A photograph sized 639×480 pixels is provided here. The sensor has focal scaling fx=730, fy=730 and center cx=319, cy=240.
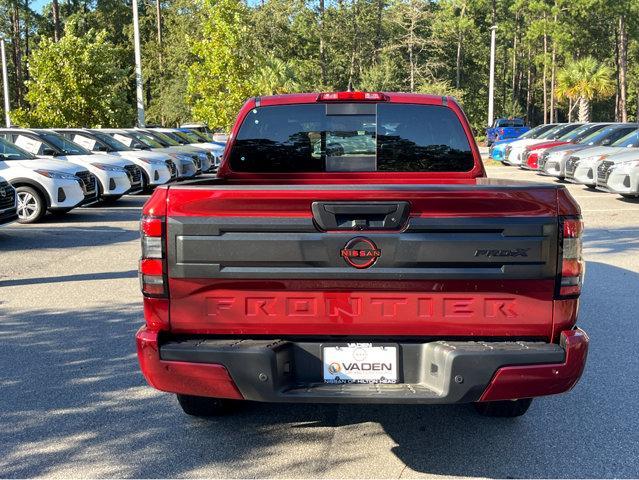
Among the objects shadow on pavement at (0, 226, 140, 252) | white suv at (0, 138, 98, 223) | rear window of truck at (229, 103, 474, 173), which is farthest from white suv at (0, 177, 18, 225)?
rear window of truck at (229, 103, 474, 173)

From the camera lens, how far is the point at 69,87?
2745 cm

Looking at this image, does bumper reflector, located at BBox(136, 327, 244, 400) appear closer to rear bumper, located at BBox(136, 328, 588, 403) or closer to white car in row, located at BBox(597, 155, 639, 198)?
rear bumper, located at BBox(136, 328, 588, 403)

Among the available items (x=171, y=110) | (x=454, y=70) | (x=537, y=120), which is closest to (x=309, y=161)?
(x=171, y=110)

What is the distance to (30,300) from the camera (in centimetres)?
768

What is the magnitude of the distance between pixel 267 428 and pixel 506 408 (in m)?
1.45

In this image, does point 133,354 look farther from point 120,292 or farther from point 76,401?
point 120,292

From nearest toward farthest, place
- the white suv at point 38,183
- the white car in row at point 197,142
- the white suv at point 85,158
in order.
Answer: the white suv at point 38,183, the white suv at point 85,158, the white car in row at point 197,142

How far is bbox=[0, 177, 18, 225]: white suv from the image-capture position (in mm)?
10898

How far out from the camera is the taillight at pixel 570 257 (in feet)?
11.3

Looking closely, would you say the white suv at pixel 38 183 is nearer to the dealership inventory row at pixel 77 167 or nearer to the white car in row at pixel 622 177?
the dealership inventory row at pixel 77 167

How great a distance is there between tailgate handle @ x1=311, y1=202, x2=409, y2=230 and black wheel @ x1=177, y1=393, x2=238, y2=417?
1566mm

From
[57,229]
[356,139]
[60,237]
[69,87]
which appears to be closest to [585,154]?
[57,229]

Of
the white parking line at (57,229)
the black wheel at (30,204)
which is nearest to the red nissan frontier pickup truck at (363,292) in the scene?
the white parking line at (57,229)

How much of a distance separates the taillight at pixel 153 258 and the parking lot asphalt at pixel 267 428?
0.99 meters
